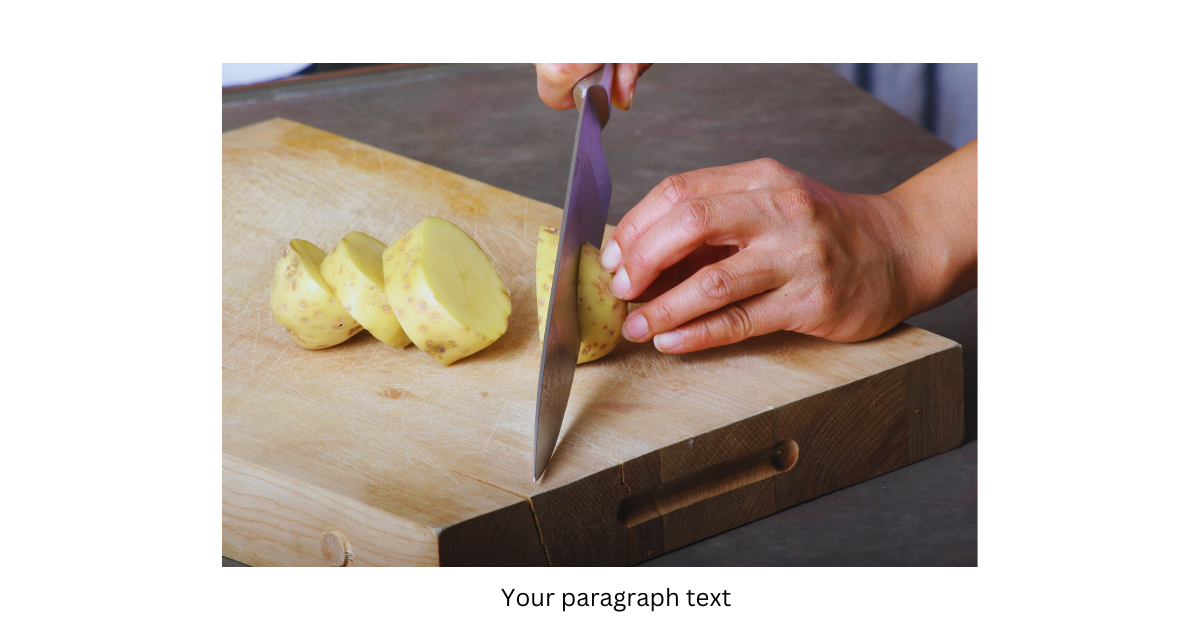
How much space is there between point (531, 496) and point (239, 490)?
361 mm

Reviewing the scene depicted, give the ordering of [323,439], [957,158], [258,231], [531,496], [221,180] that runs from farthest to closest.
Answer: [221,180] → [258,231] → [957,158] → [323,439] → [531,496]

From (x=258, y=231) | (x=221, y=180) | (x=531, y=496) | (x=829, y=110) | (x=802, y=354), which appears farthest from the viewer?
(x=829, y=110)

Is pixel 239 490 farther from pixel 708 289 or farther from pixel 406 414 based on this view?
pixel 708 289

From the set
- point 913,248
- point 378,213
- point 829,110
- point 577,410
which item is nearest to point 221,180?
point 378,213

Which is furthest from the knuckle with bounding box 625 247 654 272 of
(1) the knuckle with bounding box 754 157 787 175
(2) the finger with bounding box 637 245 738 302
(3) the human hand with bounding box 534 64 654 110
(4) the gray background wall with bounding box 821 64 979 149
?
(4) the gray background wall with bounding box 821 64 979 149

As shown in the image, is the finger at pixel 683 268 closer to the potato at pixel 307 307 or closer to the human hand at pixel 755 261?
the human hand at pixel 755 261

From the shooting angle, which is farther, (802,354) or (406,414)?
(802,354)

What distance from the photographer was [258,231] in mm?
1831

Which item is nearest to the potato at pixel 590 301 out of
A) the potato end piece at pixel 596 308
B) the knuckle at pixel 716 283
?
the potato end piece at pixel 596 308

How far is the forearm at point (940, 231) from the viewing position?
1409 mm

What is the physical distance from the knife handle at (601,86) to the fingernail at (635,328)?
1.03 ft

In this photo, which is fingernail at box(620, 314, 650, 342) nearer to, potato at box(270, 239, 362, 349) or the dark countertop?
the dark countertop

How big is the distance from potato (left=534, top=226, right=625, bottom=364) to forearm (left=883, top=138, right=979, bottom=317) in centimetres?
43

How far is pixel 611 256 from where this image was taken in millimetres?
1317
